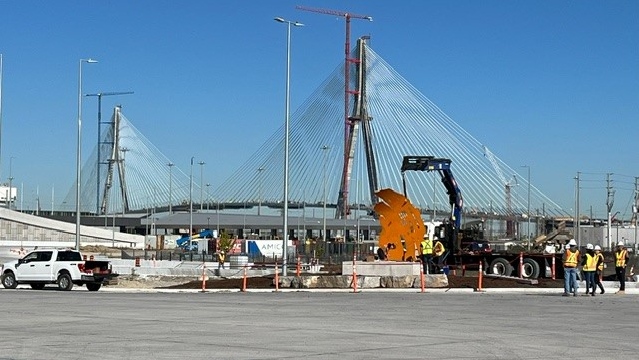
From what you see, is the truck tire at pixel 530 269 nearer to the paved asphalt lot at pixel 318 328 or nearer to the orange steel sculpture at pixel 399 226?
the orange steel sculpture at pixel 399 226

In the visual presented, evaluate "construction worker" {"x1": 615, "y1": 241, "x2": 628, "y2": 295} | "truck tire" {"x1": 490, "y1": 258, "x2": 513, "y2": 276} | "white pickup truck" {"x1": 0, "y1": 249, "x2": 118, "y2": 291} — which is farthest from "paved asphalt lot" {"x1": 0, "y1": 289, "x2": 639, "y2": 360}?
"truck tire" {"x1": 490, "y1": 258, "x2": 513, "y2": 276}

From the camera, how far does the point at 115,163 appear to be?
133625 millimetres

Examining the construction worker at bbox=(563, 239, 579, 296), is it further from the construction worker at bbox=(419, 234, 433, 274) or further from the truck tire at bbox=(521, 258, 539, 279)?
the truck tire at bbox=(521, 258, 539, 279)

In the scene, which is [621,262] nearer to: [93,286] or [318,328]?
[318,328]

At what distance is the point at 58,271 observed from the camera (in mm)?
37406

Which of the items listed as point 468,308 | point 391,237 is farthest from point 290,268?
point 468,308

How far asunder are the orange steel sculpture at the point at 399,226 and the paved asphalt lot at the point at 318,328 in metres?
11.4

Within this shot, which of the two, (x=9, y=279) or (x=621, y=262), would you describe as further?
(x=9, y=279)

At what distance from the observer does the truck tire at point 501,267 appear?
44.9m

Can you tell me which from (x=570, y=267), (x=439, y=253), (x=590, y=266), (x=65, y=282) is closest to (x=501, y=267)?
(x=439, y=253)

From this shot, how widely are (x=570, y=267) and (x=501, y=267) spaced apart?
1328 centimetres

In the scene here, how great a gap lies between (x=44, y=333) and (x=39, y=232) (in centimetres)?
8353

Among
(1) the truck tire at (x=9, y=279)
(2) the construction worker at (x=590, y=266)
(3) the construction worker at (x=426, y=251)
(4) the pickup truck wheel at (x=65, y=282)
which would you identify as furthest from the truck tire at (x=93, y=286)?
(2) the construction worker at (x=590, y=266)

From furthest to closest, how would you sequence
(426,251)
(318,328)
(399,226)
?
1. (399,226)
2. (426,251)
3. (318,328)
